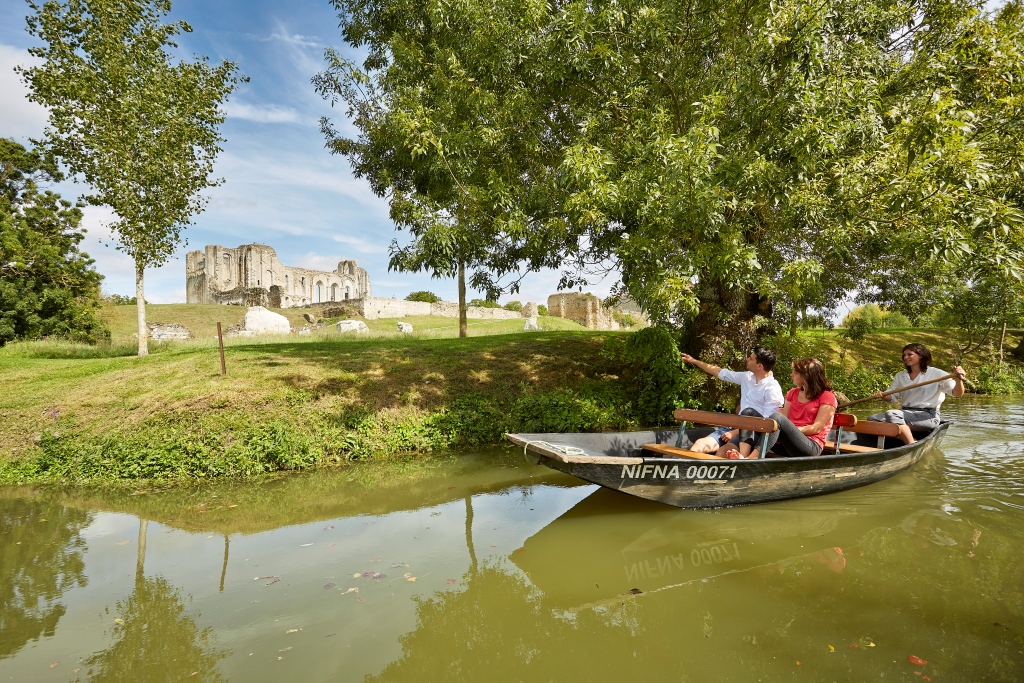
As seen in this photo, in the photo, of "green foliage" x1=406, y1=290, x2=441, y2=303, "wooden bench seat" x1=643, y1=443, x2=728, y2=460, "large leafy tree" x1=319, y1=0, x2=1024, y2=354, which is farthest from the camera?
"green foliage" x1=406, y1=290, x2=441, y2=303

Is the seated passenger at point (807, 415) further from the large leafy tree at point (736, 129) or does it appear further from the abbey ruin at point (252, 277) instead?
the abbey ruin at point (252, 277)

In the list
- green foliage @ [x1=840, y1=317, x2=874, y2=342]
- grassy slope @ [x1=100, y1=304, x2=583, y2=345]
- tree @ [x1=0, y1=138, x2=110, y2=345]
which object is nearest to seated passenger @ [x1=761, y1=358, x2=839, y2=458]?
green foliage @ [x1=840, y1=317, x2=874, y2=342]

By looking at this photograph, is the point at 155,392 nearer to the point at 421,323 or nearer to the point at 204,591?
the point at 204,591

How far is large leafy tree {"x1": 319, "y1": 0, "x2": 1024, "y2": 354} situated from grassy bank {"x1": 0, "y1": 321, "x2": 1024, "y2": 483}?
3341 millimetres

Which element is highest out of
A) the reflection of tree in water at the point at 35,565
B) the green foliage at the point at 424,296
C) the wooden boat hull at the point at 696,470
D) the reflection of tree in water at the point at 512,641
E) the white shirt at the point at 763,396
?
the green foliage at the point at 424,296

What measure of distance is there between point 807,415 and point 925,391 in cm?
297

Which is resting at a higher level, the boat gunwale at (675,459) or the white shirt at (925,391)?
the white shirt at (925,391)

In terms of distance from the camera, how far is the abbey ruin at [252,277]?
41.3 metres

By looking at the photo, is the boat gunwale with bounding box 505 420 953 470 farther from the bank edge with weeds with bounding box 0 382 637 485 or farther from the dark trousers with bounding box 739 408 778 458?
the bank edge with weeds with bounding box 0 382 637 485

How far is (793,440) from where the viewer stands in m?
6.00

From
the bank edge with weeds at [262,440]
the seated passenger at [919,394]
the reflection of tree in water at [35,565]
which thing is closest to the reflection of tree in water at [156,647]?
the reflection of tree in water at [35,565]

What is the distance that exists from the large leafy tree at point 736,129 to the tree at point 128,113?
11318mm

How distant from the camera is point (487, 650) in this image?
3473mm

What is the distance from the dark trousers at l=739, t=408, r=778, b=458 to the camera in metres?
6.11
